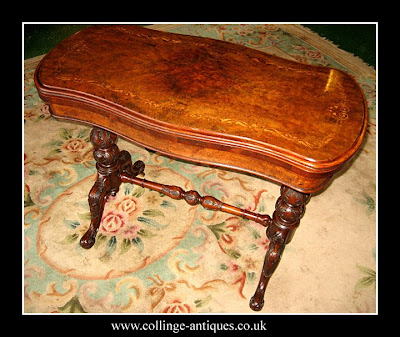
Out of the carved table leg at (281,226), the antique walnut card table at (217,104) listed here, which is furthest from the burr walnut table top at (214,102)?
the carved table leg at (281,226)

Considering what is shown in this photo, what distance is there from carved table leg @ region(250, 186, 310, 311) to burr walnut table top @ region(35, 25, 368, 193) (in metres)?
0.18

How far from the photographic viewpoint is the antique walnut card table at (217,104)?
993 mm

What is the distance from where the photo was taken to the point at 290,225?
127 centimetres

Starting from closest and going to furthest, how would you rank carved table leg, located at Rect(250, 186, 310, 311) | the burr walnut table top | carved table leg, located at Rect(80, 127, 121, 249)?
the burr walnut table top < carved table leg, located at Rect(250, 186, 310, 311) < carved table leg, located at Rect(80, 127, 121, 249)

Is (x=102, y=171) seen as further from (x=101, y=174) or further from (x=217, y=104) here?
(x=217, y=104)

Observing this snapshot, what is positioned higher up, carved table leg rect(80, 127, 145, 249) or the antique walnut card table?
the antique walnut card table

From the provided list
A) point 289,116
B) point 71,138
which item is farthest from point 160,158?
point 289,116

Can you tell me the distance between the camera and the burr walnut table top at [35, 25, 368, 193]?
38.9 inches

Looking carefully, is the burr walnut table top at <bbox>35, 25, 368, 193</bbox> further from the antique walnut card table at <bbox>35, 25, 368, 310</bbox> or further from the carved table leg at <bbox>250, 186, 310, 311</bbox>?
the carved table leg at <bbox>250, 186, 310, 311</bbox>

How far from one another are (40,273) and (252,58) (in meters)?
1.38

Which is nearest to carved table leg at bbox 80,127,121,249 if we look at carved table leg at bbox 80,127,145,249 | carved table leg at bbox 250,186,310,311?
carved table leg at bbox 80,127,145,249

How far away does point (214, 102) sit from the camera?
43.3 inches

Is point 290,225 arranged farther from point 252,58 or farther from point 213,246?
point 252,58

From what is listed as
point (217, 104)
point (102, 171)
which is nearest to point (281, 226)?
point (217, 104)
